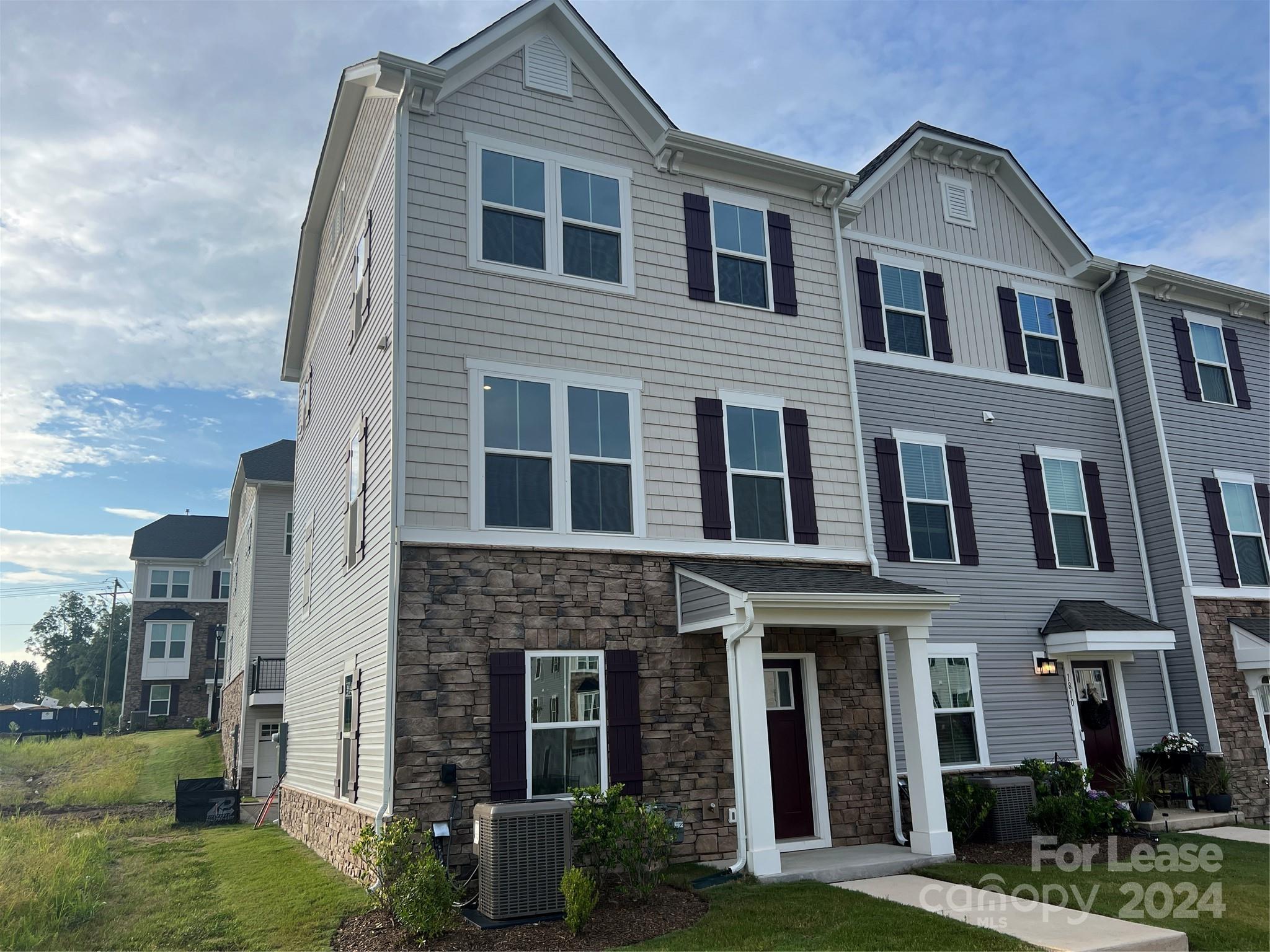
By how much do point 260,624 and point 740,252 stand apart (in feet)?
57.0

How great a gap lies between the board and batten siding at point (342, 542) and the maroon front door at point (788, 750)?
459cm

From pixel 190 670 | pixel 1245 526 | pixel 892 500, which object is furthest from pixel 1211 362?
pixel 190 670

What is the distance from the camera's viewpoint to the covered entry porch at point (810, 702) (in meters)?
9.12

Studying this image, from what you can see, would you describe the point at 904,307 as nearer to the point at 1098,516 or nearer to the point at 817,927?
the point at 1098,516

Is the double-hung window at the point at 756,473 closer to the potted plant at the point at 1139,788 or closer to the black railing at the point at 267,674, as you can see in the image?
the potted plant at the point at 1139,788

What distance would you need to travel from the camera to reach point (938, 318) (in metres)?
13.7

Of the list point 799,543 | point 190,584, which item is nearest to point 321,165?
point 799,543

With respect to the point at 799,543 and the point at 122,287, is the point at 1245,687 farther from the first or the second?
the point at 122,287

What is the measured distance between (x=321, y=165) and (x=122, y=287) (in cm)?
605

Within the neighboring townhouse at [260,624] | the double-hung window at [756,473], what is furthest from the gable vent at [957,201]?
the neighboring townhouse at [260,624]

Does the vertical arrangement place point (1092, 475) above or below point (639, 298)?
below

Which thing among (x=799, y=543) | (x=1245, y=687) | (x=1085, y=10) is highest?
(x=1085, y=10)

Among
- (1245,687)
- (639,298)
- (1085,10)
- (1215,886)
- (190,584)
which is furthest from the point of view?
(190,584)

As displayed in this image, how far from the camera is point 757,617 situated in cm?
921
